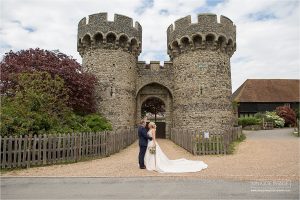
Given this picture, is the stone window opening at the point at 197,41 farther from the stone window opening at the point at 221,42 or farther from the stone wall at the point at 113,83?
the stone wall at the point at 113,83

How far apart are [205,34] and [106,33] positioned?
7537 mm

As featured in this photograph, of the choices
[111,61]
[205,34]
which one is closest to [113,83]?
[111,61]

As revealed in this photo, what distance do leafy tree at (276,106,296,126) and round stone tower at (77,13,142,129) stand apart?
2149 centimetres

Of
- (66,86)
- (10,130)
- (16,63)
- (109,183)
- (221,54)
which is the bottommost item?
(109,183)

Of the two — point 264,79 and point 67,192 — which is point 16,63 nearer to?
point 67,192

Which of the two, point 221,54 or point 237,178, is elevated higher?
point 221,54

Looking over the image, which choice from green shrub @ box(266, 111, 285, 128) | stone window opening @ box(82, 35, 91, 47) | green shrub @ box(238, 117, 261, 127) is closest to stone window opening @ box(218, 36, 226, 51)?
stone window opening @ box(82, 35, 91, 47)

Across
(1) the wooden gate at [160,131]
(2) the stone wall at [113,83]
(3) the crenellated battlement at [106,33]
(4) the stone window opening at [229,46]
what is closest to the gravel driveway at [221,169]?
(2) the stone wall at [113,83]

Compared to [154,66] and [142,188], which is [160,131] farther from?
[142,188]

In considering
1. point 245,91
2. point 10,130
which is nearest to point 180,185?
point 10,130

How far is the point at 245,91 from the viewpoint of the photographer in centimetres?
3866

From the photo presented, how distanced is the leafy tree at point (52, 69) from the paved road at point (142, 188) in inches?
391

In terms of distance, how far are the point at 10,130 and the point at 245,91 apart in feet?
109

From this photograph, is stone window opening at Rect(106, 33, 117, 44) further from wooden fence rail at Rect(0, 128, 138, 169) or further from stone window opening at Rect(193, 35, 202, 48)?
wooden fence rail at Rect(0, 128, 138, 169)
